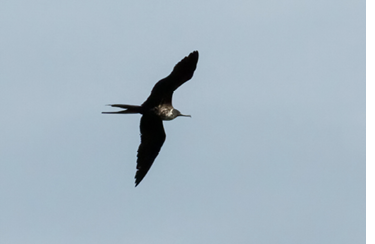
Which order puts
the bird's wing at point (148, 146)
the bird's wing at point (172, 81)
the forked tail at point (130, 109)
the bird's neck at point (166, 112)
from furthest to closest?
the bird's wing at point (148, 146), the bird's neck at point (166, 112), the forked tail at point (130, 109), the bird's wing at point (172, 81)

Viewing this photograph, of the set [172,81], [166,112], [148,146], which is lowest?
A: [148,146]

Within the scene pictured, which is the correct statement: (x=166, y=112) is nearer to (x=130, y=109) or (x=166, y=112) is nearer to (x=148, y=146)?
(x=130, y=109)

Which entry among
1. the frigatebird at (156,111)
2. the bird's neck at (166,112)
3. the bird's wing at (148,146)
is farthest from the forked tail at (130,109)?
the bird's wing at (148,146)

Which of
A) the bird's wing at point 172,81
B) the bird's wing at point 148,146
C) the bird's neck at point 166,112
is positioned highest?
the bird's wing at point 172,81

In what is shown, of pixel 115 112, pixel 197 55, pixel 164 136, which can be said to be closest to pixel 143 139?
pixel 164 136

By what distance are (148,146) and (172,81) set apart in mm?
2536

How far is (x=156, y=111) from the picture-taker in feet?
63.1

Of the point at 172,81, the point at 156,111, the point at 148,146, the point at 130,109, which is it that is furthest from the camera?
the point at 148,146

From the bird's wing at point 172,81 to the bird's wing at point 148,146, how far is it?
1.09 metres

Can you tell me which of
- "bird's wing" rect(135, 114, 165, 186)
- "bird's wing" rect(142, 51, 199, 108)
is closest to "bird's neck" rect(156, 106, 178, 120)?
"bird's wing" rect(142, 51, 199, 108)

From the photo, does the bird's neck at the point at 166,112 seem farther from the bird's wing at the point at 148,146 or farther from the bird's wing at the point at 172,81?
the bird's wing at the point at 148,146

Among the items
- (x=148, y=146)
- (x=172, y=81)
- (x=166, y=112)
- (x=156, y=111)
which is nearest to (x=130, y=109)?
(x=156, y=111)

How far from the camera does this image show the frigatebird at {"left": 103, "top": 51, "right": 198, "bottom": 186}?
18.2 meters

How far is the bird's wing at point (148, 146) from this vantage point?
1998cm
